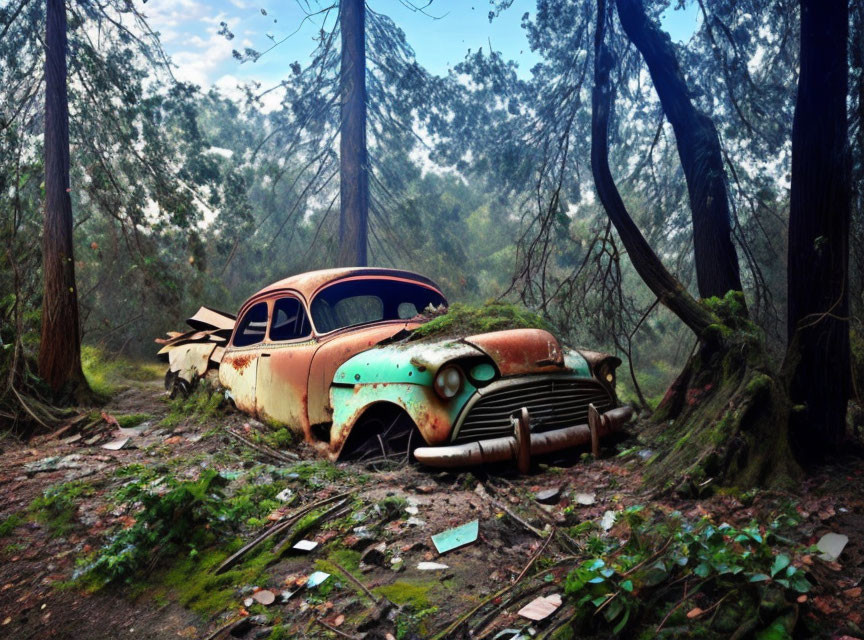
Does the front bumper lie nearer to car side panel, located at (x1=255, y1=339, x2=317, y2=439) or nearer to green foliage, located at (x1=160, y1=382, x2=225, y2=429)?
Answer: car side panel, located at (x1=255, y1=339, x2=317, y2=439)

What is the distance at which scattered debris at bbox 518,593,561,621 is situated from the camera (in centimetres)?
226

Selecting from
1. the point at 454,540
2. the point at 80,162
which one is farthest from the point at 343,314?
the point at 80,162

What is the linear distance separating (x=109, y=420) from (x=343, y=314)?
3.51 metres

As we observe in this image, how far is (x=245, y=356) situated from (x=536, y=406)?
3.73 meters

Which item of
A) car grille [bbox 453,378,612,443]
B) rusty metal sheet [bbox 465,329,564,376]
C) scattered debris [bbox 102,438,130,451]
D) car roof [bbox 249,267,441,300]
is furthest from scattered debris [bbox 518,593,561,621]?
scattered debris [bbox 102,438,130,451]

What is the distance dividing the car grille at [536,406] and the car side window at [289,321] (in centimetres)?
235

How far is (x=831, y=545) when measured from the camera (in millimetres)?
2465

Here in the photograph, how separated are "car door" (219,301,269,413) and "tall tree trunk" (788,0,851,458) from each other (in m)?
4.99

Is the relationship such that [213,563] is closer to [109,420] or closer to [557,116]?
[109,420]

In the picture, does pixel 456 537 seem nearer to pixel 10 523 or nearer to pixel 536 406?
pixel 536 406

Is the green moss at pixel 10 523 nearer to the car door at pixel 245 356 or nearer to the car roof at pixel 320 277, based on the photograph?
the car door at pixel 245 356

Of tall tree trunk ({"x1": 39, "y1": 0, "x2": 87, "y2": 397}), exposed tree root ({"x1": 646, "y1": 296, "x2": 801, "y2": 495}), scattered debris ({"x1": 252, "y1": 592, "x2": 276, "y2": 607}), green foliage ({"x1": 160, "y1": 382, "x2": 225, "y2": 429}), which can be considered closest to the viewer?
scattered debris ({"x1": 252, "y1": 592, "x2": 276, "y2": 607})

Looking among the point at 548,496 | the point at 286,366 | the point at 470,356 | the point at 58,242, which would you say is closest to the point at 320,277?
the point at 286,366

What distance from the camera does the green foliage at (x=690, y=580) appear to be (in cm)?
196
